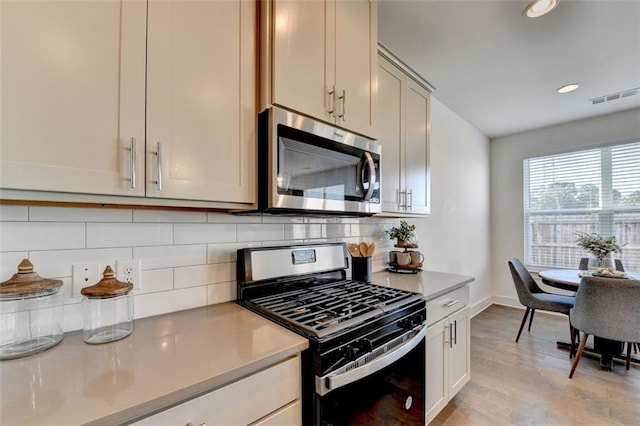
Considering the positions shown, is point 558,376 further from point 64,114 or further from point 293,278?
point 64,114

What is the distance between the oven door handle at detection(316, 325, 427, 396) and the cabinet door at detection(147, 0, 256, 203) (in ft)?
2.34

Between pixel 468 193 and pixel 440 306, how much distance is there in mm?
→ 2660

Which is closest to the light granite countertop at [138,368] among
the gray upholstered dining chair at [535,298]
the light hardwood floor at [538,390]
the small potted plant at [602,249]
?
the light hardwood floor at [538,390]

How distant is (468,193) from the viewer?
12.7ft

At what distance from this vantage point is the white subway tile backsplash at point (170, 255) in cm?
117

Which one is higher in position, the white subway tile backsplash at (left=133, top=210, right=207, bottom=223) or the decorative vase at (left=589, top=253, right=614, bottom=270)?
the white subway tile backsplash at (left=133, top=210, right=207, bottom=223)

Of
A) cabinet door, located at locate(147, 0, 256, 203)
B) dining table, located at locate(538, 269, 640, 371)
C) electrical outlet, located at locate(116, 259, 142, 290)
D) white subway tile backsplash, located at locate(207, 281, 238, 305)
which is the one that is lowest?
dining table, located at locate(538, 269, 640, 371)

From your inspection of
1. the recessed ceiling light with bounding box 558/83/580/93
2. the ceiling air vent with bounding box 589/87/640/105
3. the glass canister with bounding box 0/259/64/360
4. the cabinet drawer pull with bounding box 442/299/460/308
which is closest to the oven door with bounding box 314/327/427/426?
the cabinet drawer pull with bounding box 442/299/460/308

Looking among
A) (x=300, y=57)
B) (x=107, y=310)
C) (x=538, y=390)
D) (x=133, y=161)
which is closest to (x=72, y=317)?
(x=107, y=310)

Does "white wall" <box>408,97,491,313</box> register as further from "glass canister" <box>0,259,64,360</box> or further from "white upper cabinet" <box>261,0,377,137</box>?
"glass canister" <box>0,259,64,360</box>

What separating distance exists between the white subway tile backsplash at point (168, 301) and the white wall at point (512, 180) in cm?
454

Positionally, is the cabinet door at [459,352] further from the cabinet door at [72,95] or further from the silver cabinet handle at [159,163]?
the cabinet door at [72,95]

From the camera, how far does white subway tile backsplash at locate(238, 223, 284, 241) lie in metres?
1.48

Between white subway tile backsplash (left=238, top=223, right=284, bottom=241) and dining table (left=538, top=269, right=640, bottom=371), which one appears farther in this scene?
dining table (left=538, top=269, right=640, bottom=371)
